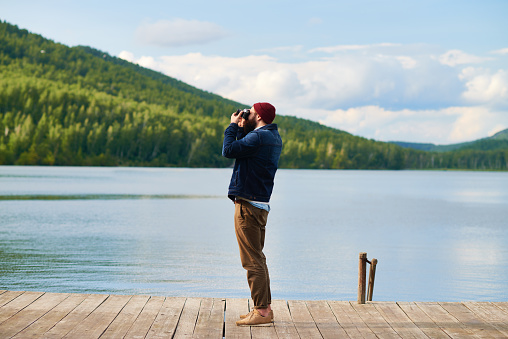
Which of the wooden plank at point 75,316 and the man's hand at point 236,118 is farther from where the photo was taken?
the man's hand at point 236,118

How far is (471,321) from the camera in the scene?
18.7ft

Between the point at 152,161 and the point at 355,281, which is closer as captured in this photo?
the point at 355,281

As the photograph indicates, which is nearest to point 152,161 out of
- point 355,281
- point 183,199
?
point 183,199

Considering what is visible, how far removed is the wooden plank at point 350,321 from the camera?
523 cm

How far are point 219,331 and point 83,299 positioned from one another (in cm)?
183

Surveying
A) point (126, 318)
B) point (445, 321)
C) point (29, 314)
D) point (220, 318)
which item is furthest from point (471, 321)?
point (29, 314)

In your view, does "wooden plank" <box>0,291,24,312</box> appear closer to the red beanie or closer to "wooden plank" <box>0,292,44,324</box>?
"wooden plank" <box>0,292,44,324</box>

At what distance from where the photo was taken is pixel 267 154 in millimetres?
5320

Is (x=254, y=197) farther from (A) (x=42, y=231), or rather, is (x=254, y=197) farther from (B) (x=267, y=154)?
(A) (x=42, y=231)

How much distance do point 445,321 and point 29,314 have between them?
4.01 metres

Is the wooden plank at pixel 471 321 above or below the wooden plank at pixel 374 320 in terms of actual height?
above

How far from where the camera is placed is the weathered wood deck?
17.0 feet

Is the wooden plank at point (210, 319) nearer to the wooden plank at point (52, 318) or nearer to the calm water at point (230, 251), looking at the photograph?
the wooden plank at point (52, 318)

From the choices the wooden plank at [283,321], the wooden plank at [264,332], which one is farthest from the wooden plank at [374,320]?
the wooden plank at [264,332]
